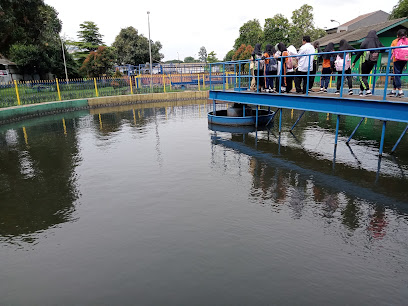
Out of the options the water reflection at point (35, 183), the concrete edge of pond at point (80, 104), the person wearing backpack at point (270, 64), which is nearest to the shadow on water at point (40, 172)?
the water reflection at point (35, 183)

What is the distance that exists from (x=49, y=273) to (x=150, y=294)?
1.45 m

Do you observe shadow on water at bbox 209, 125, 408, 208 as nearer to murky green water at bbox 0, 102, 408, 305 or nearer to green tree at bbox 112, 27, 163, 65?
murky green water at bbox 0, 102, 408, 305

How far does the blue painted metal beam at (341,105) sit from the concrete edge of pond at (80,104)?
13.3 m

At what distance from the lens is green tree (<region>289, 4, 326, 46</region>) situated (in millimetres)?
34500

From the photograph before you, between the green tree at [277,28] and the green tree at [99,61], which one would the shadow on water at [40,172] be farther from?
the green tree at [277,28]

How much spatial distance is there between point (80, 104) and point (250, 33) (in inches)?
1268

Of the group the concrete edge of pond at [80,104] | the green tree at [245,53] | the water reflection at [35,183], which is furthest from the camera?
the green tree at [245,53]

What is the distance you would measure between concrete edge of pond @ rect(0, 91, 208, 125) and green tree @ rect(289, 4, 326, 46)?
1567 centimetres

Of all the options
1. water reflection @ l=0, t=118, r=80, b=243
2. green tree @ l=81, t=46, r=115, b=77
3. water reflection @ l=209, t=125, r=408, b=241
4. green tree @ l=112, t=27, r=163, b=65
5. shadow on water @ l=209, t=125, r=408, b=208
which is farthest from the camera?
green tree @ l=112, t=27, r=163, b=65

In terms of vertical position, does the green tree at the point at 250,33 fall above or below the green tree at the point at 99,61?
above

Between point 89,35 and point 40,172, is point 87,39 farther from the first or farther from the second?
point 40,172

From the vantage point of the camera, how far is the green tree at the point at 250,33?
4507 cm

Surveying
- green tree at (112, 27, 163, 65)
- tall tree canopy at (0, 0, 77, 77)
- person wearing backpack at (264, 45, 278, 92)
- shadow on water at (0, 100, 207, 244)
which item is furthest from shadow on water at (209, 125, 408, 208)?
green tree at (112, 27, 163, 65)

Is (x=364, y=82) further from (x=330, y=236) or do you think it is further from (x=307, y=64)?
(x=330, y=236)
